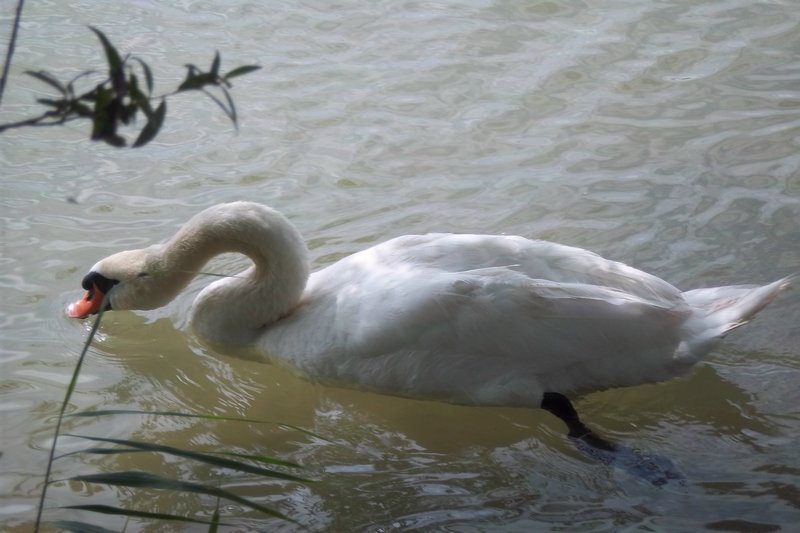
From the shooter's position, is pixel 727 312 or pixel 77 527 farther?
pixel 727 312

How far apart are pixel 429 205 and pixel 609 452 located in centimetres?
251

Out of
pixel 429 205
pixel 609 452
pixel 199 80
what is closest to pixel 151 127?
pixel 199 80

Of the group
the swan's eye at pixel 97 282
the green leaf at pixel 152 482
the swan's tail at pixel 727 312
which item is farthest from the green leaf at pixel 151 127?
the swan's eye at pixel 97 282

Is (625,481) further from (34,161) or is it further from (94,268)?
(34,161)

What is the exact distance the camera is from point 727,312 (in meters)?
4.55

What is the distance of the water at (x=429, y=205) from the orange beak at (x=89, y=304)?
0.15 metres

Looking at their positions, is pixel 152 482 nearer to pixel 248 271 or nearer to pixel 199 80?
pixel 199 80

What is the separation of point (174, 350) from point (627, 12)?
17.6ft

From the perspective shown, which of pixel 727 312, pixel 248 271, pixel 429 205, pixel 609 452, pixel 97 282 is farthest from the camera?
pixel 429 205

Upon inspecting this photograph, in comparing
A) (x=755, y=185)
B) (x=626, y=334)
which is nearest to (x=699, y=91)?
(x=755, y=185)

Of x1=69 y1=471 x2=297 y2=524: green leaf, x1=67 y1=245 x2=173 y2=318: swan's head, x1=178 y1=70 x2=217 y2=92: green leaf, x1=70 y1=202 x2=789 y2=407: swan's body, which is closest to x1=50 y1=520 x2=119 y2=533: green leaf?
x1=69 y1=471 x2=297 y2=524: green leaf

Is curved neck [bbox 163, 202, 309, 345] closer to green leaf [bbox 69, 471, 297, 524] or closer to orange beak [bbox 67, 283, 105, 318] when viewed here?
orange beak [bbox 67, 283, 105, 318]

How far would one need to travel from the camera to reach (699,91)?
7.59 meters

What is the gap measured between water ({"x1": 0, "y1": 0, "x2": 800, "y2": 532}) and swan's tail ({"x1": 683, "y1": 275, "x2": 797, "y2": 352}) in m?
0.37
